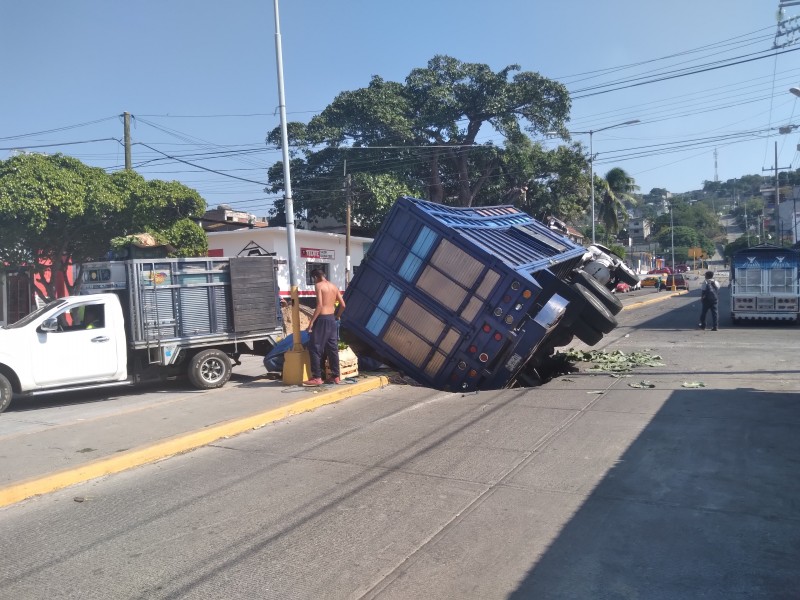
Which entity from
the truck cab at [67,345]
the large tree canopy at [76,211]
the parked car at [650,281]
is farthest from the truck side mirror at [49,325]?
the parked car at [650,281]

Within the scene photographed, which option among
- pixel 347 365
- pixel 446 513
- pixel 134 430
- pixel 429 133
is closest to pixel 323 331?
pixel 347 365

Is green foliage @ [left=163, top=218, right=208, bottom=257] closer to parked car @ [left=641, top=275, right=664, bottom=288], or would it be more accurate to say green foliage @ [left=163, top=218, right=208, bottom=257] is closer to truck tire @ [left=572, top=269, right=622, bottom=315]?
truck tire @ [left=572, top=269, right=622, bottom=315]

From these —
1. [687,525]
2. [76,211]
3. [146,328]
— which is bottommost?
[687,525]

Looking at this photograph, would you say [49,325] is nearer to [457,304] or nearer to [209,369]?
[209,369]

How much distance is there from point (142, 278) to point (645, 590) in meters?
9.03

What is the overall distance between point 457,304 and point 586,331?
2992 millimetres

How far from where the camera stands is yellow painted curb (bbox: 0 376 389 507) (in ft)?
19.8

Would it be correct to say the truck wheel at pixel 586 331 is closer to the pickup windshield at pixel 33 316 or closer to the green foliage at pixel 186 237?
the pickup windshield at pixel 33 316

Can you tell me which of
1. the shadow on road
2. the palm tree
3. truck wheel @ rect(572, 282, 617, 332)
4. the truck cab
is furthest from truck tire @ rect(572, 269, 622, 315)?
the palm tree

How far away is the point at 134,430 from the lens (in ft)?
26.4

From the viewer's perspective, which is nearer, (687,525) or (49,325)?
(687,525)

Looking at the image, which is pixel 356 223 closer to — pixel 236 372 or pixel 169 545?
pixel 236 372

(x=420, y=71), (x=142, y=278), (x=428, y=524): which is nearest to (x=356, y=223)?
(x=420, y=71)

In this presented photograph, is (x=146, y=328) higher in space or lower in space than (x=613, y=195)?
lower
